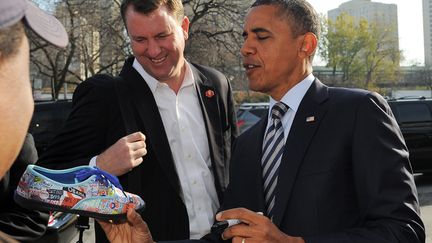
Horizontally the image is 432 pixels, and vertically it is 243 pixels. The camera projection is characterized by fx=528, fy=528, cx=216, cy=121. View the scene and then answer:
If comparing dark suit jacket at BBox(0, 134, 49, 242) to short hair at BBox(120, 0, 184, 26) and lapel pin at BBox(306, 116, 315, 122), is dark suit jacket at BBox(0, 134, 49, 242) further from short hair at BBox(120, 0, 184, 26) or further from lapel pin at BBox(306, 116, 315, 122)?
lapel pin at BBox(306, 116, 315, 122)

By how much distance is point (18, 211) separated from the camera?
299 cm

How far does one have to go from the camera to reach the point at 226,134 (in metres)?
3.27

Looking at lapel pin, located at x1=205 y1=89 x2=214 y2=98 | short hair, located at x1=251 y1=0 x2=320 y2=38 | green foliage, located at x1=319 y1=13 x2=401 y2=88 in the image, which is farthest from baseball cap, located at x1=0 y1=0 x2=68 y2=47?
green foliage, located at x1=319 y1=13 x2=401 y2=88

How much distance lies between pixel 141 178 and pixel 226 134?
66cm

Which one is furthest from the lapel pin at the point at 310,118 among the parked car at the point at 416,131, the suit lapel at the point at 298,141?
the parked car at the point at 416,131

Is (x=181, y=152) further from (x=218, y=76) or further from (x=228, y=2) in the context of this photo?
(x=228, y=2)

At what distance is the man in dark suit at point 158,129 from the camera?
2.86m

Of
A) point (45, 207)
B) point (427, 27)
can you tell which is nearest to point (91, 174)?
point (45, 207)

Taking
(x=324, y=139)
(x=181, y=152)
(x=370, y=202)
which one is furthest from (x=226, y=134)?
(x=370, y=202)

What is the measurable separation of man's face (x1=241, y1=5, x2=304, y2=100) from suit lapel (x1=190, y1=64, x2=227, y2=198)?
529mm

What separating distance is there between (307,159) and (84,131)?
1236 millimetres

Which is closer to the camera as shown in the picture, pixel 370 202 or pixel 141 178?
pixel 370 202

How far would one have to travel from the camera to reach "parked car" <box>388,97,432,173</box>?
1139 cm

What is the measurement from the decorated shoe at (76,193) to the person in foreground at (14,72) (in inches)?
29.7
